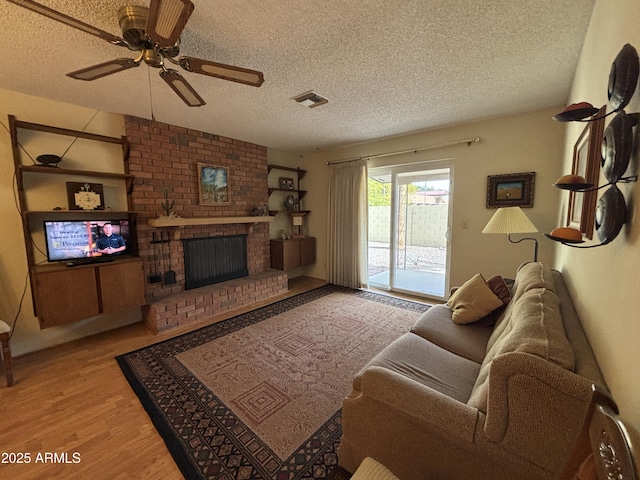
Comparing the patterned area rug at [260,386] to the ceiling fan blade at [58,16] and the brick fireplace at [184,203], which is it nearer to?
the brick fireplace at [184,203]

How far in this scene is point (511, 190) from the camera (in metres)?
3.14

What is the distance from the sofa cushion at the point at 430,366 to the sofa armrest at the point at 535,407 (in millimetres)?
462

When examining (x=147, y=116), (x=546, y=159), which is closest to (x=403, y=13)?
(x=546, y=159)

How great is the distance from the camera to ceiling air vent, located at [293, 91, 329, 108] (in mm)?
2519

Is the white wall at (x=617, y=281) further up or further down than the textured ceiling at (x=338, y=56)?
further down

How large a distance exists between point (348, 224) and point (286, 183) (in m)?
1.47

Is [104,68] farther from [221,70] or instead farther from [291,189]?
[291,189]

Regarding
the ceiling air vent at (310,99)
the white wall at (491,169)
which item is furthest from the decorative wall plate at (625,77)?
the white wall at (491,169)

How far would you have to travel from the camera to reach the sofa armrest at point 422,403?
98 centimetres

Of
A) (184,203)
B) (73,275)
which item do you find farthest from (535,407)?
(184,203)

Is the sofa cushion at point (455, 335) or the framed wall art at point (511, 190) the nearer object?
the sofa cushion at point (455, 335)

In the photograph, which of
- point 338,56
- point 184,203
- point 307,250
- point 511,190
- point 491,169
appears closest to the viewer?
point 338,56

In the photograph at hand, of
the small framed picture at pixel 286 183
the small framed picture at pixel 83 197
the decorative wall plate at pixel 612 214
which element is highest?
the small framed picture at pixel 286 183

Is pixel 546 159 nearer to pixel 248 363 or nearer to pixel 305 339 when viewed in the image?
pixel 305 339
